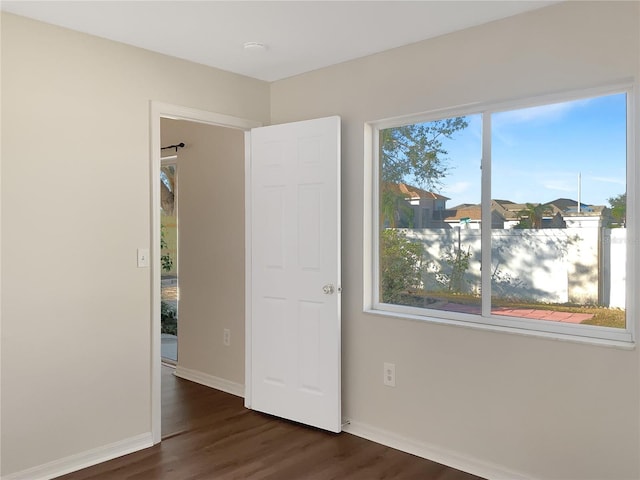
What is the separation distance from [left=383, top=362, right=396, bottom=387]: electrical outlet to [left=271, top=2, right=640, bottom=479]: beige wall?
0.04m

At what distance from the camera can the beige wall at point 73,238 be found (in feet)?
8.95

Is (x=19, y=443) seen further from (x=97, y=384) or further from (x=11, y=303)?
(x=11, y=303)

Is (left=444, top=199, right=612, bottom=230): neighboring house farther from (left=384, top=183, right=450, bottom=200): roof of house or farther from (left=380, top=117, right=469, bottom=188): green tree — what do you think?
(left=380, top=117, right=469, bottom=188): green tree

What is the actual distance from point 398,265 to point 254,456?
58.0 inches

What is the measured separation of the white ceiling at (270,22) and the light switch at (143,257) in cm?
124

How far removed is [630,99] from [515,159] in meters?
0.61

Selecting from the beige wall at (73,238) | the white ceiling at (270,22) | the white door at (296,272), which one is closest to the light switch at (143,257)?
the beige wall at (73,238)

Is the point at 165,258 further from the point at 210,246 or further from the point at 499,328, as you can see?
the point at 499,328

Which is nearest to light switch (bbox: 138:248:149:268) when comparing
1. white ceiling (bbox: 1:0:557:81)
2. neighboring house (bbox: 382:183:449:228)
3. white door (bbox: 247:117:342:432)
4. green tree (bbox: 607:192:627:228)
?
white door (bbox: 247:117:342:432)

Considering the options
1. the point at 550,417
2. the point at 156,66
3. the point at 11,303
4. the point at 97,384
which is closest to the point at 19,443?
the point at 97,384

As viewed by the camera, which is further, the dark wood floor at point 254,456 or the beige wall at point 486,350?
the dark wood floor at point 254,456

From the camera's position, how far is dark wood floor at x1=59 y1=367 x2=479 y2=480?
2.89 metres

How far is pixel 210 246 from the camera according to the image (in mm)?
4508

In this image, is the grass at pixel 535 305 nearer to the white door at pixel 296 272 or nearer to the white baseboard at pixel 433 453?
the white door at pixel 296 272
